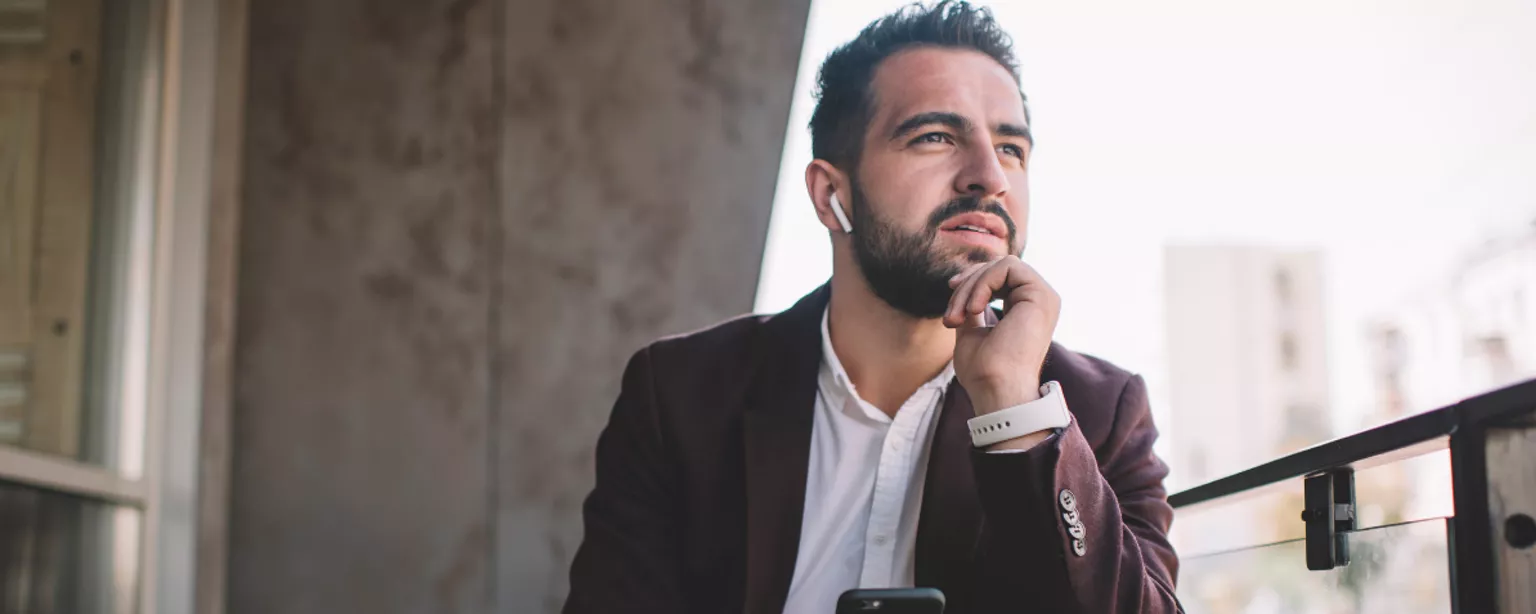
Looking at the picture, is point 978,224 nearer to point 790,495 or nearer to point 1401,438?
point 790,495

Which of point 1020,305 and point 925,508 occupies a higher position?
point 1020,305

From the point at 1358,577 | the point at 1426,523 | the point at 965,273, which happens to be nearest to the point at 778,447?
the point at 965,273

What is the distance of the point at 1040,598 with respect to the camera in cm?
167

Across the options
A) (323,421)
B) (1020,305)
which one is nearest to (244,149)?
(323,421)

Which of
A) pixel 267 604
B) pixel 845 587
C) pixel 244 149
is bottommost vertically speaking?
pixel 267 604

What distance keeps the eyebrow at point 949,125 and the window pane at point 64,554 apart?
61.7 inches

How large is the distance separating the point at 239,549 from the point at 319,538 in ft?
0.63

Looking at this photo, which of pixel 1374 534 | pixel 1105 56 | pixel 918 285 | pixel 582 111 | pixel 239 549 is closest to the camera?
pixel 1374 534

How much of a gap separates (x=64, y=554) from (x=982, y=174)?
1812 mm

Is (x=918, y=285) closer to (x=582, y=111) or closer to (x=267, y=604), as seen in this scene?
(x=582, y=111)

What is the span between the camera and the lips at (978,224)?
6.84 feet

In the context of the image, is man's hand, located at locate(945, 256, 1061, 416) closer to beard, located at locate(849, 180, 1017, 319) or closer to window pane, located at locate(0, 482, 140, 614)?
beard, located at locate(849, 180, 1017, 319)

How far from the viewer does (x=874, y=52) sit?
2.36 meters

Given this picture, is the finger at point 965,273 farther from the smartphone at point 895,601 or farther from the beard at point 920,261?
the smartphone at point 895,601
